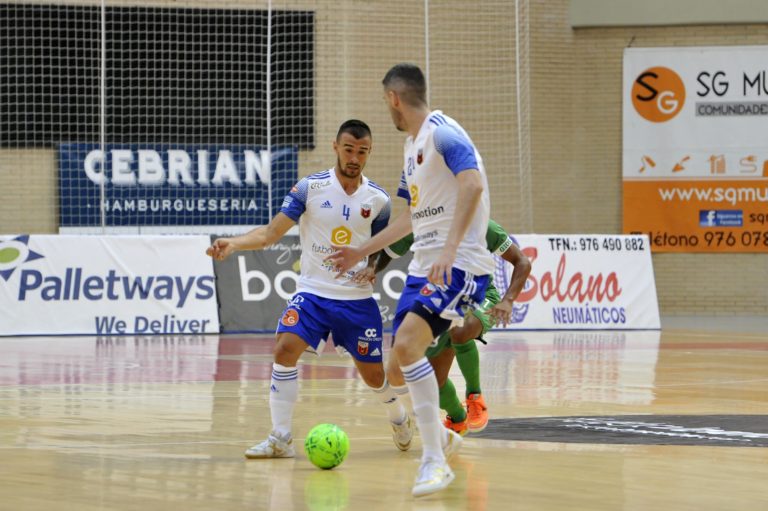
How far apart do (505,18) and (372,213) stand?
17.6m

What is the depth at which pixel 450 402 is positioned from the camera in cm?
859

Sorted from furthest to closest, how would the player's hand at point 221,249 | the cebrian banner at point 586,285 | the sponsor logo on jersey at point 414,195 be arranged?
the cebrian banner at point 586,285
the player's hand at point 221,249
the sponsor logo on jersey at point 414,195

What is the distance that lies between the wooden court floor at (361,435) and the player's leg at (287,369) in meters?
0.12

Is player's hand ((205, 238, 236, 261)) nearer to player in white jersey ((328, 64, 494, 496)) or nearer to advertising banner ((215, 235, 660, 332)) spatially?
player in white jersey ((328, 64, 494, 496))

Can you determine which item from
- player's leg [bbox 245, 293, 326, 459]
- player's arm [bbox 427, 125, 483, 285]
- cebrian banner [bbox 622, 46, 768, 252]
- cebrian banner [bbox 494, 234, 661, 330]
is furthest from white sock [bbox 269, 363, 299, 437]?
cebrian banner [bbox 622, 46, 768, 252]

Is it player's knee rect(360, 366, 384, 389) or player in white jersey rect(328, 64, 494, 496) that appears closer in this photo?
player in white jersey rect(328, 64, 494, 496)

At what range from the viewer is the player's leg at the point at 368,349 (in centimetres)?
824

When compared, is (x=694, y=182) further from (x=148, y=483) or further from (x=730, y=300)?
(x=148, y=483)

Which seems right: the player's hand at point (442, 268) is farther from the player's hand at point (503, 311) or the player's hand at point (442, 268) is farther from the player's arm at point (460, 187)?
the player's hand at point (503, 311)

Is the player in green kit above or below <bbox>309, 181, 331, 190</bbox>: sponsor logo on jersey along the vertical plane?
below

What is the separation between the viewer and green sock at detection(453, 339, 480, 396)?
9.02m

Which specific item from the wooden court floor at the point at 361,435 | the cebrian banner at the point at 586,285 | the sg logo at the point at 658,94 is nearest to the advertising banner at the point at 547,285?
the cebrian banner at the point at 586,285

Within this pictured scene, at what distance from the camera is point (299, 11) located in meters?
24.8

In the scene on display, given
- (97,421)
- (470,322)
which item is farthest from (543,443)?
(97,421)
